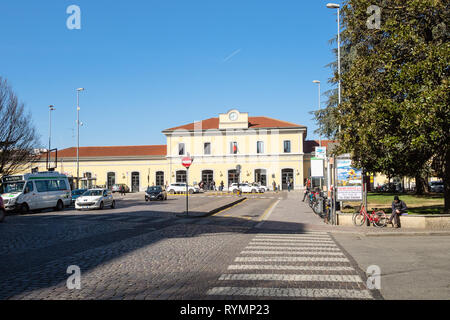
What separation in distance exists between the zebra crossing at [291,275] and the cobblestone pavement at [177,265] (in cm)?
2

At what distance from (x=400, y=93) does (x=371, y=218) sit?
5.30 metres

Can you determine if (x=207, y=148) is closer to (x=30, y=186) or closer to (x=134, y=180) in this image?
(x=134, y=180)

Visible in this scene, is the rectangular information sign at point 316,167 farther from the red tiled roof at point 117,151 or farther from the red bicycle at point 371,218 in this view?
the red tiled roof at point 117,151

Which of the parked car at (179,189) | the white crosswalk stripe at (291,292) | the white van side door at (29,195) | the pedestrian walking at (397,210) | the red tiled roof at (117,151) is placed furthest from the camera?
the red tiled roof at (117,151)

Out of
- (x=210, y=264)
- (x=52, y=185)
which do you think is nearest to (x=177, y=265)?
(x=210, y=264)

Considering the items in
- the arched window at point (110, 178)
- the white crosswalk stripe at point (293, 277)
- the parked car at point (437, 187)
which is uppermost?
the arched window at point (110, 178)

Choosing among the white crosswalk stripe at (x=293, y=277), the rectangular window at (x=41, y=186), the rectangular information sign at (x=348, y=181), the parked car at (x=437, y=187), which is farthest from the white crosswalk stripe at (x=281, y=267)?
the parked car at (x=437, y=187)

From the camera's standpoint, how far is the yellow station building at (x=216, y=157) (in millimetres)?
67438

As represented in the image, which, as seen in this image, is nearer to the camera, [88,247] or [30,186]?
[88,247]

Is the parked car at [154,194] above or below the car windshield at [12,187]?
below

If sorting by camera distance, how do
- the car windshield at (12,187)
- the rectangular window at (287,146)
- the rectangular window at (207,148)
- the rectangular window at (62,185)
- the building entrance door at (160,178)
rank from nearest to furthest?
the car windshield at (12,187) < the rectangular window at (62,185) < the rectangular window at (287,146) < the rectangular window at (207,148) < the building entrance door at (160,178)

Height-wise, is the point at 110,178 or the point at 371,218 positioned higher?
the point at 110,178

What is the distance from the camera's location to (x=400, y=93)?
54.9 ft
